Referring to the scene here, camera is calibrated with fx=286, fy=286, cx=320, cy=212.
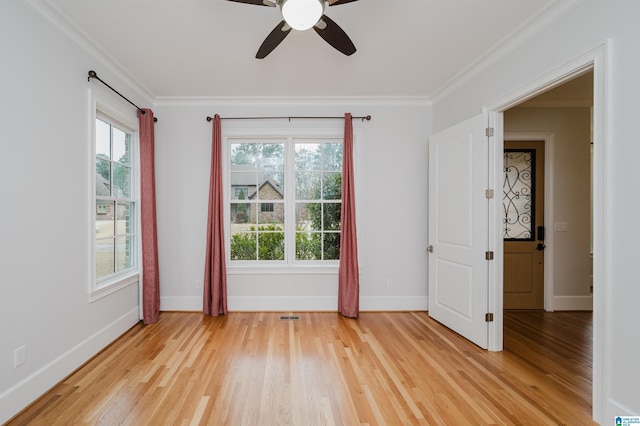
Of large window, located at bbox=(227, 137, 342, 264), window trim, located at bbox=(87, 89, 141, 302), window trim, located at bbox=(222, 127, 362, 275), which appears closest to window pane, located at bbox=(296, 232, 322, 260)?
large window, located at bbox=(227, 137, 342, 264)

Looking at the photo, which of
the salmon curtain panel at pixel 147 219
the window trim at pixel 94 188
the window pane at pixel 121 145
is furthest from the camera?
the salmon curtain panel at pixel 147 219

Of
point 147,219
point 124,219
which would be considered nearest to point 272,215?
point 147,219

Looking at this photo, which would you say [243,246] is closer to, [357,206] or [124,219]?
[124,219]

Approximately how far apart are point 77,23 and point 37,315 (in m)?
2.27

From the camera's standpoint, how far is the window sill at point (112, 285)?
2654 mm

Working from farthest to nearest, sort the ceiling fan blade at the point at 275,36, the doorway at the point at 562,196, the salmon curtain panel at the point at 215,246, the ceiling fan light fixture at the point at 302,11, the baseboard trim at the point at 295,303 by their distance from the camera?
1. the doorway at the point at 562,196
2. the baseboard trim at the point at 295,303
3. the salmon curtain panel at the point at 215,246
4. the ceiling fan blade at the point at 275,36
5. the ceiling fan light fixture at the point at 302,11

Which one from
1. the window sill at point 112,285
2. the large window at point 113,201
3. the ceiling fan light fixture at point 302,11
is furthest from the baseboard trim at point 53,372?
the ceiling fan light fixture at point 302,11

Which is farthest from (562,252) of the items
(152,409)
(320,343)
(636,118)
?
(152,409)

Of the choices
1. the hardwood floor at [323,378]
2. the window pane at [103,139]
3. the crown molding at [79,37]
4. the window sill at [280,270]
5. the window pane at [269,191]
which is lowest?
A: the hardwood floor at [323,378]

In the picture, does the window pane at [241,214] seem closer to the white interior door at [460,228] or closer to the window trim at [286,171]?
the window trim at [286,171]

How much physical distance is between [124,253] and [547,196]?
5507mm

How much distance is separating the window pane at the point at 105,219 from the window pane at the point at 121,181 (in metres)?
0.17

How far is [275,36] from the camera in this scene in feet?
6.51

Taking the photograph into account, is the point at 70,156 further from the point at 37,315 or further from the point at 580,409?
the point at 580,409
